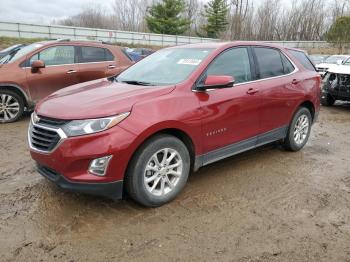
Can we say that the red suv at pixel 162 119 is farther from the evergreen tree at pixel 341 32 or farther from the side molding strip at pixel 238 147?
the evergreen tree at pixel 341 32

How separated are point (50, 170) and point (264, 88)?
286 centimetres

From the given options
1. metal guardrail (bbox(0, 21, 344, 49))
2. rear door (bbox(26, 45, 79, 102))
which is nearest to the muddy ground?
rear door (bbox(26, 45, 79, 102))

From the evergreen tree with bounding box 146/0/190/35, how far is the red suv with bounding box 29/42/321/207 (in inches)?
1714

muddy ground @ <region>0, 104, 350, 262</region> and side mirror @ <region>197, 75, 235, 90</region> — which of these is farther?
side mirror @ <region>197, 75, 235, 90</region>

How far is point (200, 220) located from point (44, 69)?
5.48 m

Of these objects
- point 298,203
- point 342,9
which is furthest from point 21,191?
point 342,9

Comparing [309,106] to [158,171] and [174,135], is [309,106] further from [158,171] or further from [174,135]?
[158,171]

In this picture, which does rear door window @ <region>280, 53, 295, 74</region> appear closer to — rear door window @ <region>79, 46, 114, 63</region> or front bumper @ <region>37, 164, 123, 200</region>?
front bumper @ <region>37, 164, 123, 200</region>

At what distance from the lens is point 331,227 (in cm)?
356

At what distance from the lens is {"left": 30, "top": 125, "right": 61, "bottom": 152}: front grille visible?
11.3 feet

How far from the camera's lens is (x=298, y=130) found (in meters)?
5.81

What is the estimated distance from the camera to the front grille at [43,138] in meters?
3.44

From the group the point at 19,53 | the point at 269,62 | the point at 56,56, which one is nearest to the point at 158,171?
the point at 269,62

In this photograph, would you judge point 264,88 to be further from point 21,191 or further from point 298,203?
point 21,191
